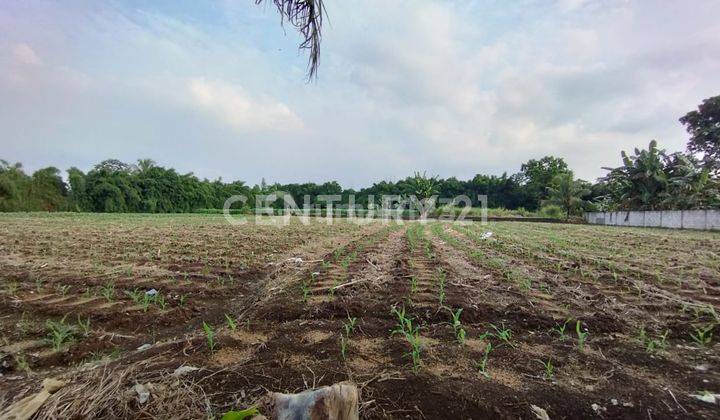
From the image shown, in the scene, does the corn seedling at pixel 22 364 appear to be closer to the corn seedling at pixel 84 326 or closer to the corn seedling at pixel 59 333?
the corn seedling at pixel 59 333

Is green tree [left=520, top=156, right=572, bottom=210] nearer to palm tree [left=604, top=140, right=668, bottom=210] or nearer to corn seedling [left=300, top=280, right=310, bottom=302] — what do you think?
palm tree [left=604, top=140, right=668, bottom=210]

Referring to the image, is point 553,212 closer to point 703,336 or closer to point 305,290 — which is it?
point 703,336

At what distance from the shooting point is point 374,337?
8.89 ft

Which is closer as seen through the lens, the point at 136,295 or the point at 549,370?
the point at 549,370

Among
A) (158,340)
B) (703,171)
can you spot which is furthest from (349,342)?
(703,171)

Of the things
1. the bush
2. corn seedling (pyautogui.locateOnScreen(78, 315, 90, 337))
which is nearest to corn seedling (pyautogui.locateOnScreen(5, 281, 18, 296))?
corn seedling (pyautogui.locateOnScreen(78, 315, 90, 337))

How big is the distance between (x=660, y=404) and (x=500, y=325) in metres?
1.26

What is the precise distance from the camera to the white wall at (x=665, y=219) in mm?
19000

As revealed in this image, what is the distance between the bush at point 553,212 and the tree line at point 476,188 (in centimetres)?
11

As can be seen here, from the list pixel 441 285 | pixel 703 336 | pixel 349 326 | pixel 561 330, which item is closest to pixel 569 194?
pixel 441 285

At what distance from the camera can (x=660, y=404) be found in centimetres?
177

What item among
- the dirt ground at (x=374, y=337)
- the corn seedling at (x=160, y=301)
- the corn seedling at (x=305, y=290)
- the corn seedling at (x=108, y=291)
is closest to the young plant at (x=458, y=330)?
the dirt ground at (x=374, y=337)

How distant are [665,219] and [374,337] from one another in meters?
26.4

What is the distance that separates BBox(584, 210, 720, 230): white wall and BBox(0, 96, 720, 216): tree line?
1.11 metres
